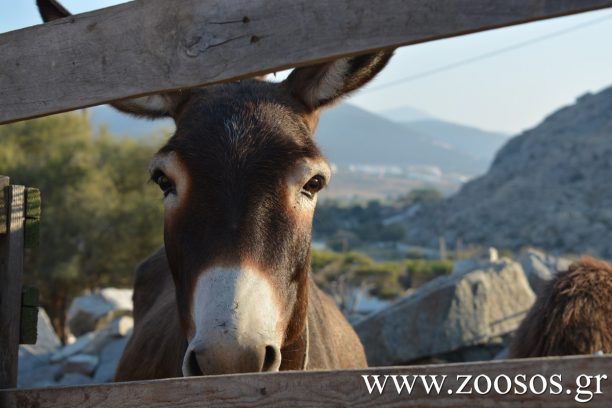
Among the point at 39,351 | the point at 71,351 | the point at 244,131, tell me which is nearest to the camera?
the point at 244,131

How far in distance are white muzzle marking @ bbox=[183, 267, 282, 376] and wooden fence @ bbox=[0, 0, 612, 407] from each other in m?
0.23

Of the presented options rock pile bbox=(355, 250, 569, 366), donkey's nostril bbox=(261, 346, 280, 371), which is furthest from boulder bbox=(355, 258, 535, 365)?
donkey's nostril bbox=(261, 346, 280, 371)

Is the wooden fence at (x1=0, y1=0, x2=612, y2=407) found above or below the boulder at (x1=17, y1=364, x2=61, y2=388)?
above

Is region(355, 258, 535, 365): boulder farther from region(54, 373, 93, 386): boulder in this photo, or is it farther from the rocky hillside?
the rocky hillside

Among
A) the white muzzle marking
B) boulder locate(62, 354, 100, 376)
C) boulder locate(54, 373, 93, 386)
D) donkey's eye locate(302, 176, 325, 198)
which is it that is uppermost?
donkey's eye locate(302, 176, 325, 198)

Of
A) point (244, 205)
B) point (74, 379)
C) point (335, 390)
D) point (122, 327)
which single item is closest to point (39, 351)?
point (122, 327)

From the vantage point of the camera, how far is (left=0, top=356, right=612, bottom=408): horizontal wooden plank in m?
1.68

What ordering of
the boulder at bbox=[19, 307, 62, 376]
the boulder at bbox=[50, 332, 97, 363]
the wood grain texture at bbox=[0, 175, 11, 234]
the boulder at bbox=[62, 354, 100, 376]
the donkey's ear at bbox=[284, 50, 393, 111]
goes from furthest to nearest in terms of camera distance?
the boulder at bbox=[50, 332, 97, 363] < the boulder at bbox=[19, 307, 62, 376] < the boulder at bbox=[62, 354, 100, 376] < the donkey's ear at bbox=[284, 50, 393, 111] < the wood grain texture at bbox=[0, 175, 11, 234]

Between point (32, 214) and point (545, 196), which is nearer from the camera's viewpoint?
point (32, 214)

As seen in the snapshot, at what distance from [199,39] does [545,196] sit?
60116 millimetres

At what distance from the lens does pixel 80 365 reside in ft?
34.2

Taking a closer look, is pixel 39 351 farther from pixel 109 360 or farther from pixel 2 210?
pixel 2 210

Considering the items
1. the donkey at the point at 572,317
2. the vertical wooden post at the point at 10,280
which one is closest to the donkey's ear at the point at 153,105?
the vertical wooden post at the point at 10,280

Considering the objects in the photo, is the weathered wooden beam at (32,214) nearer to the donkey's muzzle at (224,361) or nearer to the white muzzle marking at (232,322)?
the white muzzle marking at (232,322)
